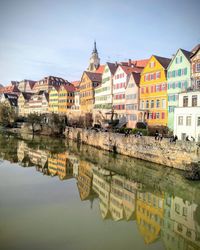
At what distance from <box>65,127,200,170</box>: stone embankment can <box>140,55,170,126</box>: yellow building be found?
7.36 metres

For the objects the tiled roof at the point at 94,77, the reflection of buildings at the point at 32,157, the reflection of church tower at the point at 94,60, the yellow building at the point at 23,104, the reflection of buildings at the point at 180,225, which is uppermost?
the reflection of church tower at the point at 94,60

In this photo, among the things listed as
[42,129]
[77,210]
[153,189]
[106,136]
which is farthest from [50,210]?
[42,129]

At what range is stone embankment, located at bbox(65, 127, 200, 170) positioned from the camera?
25673 millimetres

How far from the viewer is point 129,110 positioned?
46375mm

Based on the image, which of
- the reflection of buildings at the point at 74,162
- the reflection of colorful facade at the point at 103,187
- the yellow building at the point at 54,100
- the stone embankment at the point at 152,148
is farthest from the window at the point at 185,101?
the yellow building at the point at 54,100

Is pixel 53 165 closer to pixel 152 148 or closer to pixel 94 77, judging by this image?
pixel 152 148

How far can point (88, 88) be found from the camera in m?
62.9

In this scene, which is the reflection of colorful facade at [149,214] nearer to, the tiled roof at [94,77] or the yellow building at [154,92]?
the yellow building at [154,92]

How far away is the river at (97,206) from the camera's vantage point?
44.7ft

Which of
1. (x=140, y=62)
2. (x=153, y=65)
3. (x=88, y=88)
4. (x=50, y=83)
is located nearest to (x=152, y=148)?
(x=153, y=65)

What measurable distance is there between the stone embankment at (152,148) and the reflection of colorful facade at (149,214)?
6200 mm

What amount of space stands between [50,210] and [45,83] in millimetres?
92455

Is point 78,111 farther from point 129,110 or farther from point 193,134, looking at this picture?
point 193,134

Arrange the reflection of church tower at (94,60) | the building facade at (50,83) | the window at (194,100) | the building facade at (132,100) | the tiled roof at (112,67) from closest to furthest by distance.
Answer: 1. the window at (194,100)
2. the building facade at (132,100)
3. the tiled roof at (112,67)
4. the reflection of church tower at (94,60)
5. the building facade at (50,83)
